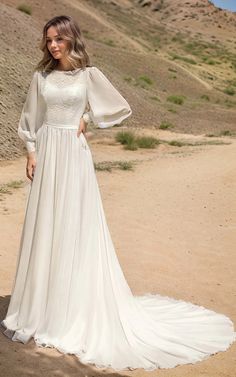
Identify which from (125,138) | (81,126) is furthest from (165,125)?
(81,126)

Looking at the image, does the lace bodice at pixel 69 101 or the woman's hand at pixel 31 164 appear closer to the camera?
the lace bodice at pixel 69 101

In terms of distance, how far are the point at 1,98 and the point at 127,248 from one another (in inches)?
404

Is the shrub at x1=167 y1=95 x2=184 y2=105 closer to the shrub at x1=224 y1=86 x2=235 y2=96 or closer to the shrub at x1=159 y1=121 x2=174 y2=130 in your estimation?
the shrub at x1=159 y1=121 x2=174 y2=130

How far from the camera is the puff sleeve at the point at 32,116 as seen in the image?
4.05 meters

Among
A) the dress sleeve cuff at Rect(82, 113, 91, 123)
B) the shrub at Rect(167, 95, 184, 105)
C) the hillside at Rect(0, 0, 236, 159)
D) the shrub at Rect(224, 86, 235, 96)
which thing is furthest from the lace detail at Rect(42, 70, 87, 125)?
the shrub at Rect(224, 86, 235, 96)

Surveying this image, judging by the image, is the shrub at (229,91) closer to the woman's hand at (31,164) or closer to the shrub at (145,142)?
the shrub at (145,142)

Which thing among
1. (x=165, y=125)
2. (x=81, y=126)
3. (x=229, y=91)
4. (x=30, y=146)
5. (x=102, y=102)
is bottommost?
(x=229, y=91)

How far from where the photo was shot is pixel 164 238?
7566mm

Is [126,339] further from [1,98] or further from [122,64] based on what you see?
[122,64]

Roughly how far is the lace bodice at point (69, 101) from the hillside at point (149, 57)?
32.0ft

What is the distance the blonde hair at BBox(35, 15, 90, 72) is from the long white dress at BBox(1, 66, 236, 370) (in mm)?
66

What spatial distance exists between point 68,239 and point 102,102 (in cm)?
101

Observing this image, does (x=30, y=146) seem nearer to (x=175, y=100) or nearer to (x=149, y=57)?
(x=175, y=100)

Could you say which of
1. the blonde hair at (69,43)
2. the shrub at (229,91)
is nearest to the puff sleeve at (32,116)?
the blonde hair at (69,43)
